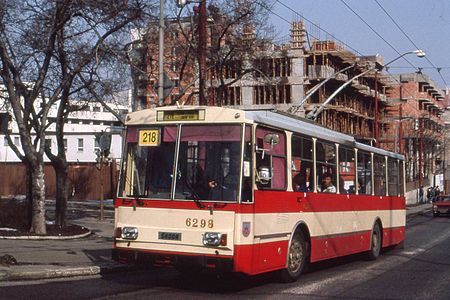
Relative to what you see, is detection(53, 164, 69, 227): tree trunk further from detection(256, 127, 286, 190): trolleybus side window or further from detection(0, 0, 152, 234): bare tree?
detection(256, 127, 286, 190): trolleybus side window

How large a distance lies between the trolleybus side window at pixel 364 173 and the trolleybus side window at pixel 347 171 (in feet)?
1.31

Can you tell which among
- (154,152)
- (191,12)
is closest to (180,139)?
(154,152)

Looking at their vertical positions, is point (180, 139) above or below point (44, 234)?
above

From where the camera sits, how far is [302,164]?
487 inches

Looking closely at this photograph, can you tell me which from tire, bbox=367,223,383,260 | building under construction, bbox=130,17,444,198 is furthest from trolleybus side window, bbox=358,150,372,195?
building under construction, bbox=130,17,444,198

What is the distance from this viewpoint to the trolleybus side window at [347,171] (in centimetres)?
1451

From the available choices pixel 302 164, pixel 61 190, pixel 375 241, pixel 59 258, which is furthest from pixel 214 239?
pixel 61 190

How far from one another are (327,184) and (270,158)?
121 inches

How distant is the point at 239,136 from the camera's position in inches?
413

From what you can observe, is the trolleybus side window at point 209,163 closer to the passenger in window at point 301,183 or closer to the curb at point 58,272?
the passenger in window at point 301,183

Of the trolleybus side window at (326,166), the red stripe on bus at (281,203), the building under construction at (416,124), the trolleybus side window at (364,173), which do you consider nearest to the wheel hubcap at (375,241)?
the trolleybus side window at (364,173)

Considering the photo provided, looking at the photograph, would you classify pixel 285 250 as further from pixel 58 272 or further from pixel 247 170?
pixel 58 272

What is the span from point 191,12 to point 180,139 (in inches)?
647

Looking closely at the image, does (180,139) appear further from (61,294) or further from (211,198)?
(61,294)
